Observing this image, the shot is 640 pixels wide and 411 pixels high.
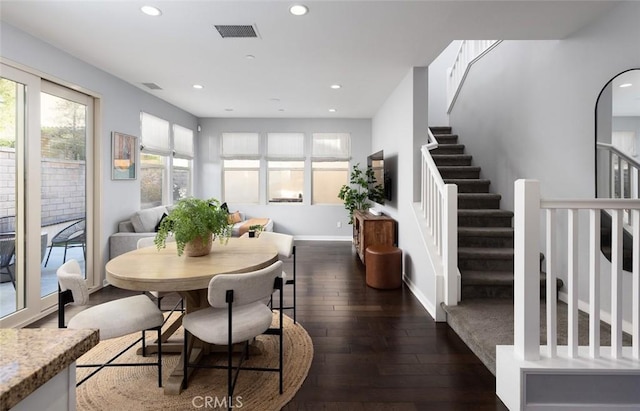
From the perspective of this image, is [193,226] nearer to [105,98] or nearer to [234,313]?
[234,313]

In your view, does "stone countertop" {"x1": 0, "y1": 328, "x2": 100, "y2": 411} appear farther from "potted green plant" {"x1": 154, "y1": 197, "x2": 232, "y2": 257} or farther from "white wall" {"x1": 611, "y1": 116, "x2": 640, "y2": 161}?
"white wall" {"x1": 611, "y1": 116, "x2": 640, "y2": 161}

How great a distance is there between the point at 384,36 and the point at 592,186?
2.24 meters

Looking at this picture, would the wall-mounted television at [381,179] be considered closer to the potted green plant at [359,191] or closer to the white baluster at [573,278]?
the potted green plant at [359,191]

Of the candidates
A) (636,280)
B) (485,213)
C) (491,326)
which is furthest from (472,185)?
(636,280)

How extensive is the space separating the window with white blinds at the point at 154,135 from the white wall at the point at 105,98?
125 millimetres

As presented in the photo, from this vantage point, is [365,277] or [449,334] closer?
[449,334]

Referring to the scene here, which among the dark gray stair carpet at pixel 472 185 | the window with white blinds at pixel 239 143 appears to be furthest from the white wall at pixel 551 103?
the window with white blinds at pixel 239 143

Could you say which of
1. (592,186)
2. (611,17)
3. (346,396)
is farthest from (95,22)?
(592,186)

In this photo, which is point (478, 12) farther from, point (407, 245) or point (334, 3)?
point (407, 245)

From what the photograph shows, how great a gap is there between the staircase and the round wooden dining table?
7.02 ft

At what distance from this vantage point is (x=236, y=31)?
10.2ft

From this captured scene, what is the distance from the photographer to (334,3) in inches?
104

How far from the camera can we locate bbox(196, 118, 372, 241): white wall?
7469 mm

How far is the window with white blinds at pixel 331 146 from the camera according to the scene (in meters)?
7.48
